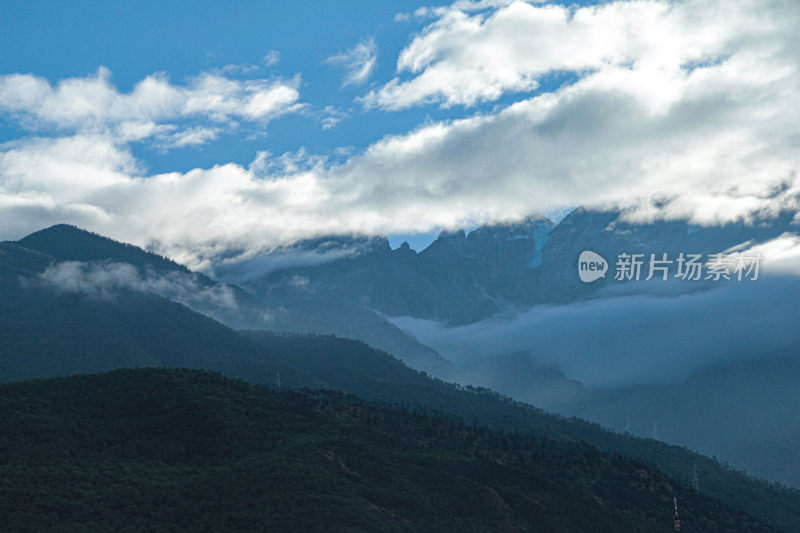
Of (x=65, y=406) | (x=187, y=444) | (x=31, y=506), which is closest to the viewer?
(x=31, y=506)

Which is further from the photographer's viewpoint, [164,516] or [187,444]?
[187,444]

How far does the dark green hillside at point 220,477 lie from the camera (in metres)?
130

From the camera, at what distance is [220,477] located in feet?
484

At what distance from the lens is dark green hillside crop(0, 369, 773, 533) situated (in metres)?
130

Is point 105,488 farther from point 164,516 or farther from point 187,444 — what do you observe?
point 187,444

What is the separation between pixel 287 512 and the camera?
5177 inches

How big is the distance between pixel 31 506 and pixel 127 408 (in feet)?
206

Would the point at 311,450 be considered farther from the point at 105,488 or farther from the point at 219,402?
the point at 105,488

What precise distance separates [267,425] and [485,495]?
53793 mm

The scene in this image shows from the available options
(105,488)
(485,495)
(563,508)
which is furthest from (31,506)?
(563,508)

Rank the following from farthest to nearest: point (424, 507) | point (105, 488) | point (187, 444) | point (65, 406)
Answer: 1. point (65, 406)
2. point (187, 444)
3. point (424, 507)
4. point (105, 488)

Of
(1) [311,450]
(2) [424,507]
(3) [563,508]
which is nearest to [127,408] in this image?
(1) [311,450]

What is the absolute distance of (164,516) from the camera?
131 metres

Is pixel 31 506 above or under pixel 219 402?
under
